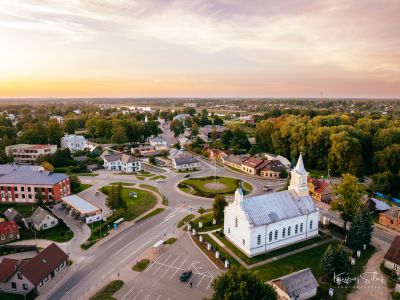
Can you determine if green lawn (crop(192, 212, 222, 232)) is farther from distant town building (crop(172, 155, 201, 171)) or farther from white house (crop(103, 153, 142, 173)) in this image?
white house (crop(103, 153, 142, 173))

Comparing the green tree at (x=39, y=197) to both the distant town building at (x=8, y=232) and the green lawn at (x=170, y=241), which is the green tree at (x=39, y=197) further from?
the green lawn at (x=170, y=241)

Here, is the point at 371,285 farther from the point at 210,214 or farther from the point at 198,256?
the point at 210,214

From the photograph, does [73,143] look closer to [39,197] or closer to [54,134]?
[54,134]

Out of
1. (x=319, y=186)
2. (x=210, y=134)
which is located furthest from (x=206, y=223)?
(x=210, y=134)

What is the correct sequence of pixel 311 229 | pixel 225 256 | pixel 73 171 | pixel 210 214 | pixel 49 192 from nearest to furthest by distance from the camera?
pixel 225 256, pixel 311 229, pixel 210 214, pixel 49 192, pixel 73 171

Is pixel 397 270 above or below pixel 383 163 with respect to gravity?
below

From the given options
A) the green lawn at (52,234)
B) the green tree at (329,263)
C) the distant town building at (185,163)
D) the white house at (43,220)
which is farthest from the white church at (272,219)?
the distant town building at (185,163)

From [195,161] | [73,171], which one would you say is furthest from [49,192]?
[195,161]
